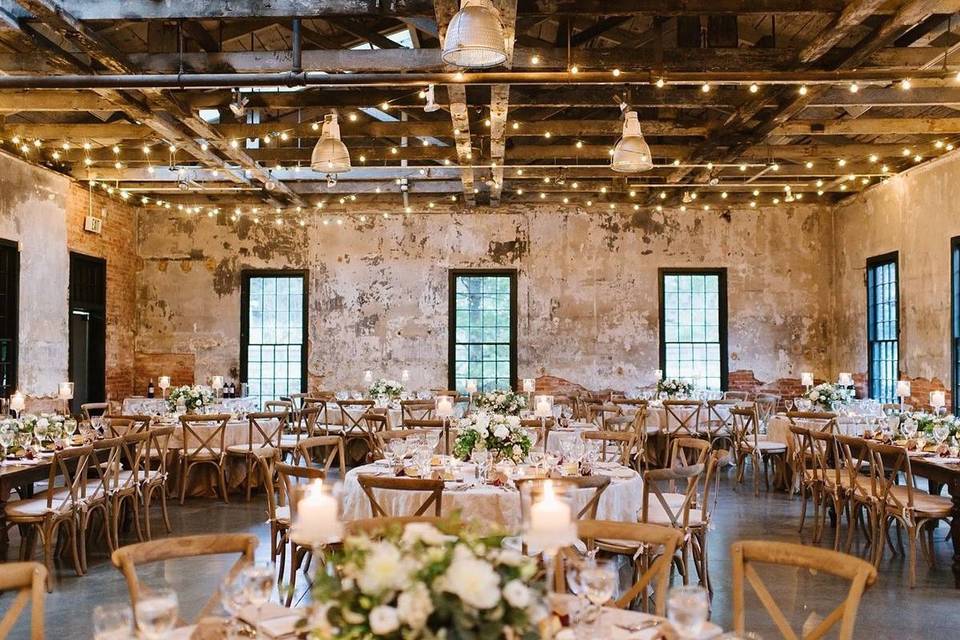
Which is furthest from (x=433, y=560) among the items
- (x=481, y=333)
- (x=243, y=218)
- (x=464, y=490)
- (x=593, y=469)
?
(x=243, y=218)

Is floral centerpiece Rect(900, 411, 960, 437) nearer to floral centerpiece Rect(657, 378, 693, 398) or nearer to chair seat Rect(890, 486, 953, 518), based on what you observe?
chair seat Rect(890, 486, 953, 518)

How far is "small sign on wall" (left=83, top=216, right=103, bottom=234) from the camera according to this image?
12352mm

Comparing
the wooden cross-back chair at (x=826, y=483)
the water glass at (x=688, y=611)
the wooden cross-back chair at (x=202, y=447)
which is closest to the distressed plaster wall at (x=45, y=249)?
the wooden cross-back chair at (x=202, y=447)

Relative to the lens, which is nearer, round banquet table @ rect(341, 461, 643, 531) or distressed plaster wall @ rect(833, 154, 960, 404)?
round banquet table @ rect(341, 461, 643, 531)

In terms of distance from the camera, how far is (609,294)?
13.9 meters

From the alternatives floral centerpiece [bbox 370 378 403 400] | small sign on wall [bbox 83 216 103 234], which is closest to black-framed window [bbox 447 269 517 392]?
floral centerpiece [bbox 370 378 403 400]

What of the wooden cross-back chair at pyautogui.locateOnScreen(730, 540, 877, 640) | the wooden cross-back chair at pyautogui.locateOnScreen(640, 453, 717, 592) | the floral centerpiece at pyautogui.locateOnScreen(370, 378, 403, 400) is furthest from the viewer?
the floral centerpiece at pyautogui.locateOnScreen(370, 378, 403, 400)

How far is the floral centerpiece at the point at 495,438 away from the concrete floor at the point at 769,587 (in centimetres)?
163

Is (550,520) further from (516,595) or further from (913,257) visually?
(913,257)

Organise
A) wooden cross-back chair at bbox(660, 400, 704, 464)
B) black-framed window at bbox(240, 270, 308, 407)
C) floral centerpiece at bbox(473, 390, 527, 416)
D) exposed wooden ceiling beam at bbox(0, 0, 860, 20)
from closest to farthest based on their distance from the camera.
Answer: exposed wooden ceiling beam at bbox(0, 0, 860, 20) → floral centerpiece at bbox(473, 390, 527, 416) → wooden cross-back chair at bbox(660, 400, 704, 464) → black-framed window at bbox(240, 270, 308, 407)

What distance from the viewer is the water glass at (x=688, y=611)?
232 cm

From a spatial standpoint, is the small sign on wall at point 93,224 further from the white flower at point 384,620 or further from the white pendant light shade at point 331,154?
the white flower at point 384,620

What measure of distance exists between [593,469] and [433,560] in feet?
13.2

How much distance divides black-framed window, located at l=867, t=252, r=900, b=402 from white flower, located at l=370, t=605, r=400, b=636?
453 inches
